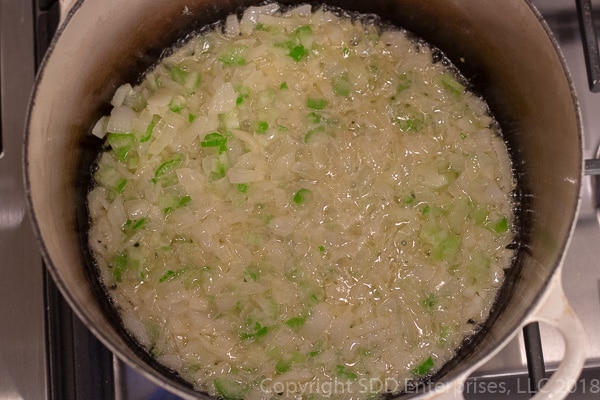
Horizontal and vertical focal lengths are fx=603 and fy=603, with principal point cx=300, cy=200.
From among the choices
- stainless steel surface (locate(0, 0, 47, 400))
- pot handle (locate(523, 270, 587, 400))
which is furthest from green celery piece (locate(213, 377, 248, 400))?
pot handle (locate(523, 270, 587, 400))

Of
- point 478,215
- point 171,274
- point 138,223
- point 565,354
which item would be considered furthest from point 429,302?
point 138,223

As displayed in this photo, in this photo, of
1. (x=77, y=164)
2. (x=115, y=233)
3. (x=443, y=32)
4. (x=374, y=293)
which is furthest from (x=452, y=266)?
(x=77, y=164)

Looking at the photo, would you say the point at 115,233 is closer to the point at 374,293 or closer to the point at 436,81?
the point at 374,293

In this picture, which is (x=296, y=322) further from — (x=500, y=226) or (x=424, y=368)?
(x=500, y=226)

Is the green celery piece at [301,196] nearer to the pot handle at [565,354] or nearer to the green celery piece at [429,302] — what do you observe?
the green celery piece at [429,302]

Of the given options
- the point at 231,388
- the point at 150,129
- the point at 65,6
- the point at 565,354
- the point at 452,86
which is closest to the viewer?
the point at 565,354

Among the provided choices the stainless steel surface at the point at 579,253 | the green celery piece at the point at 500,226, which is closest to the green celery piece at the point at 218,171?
the green celery piece at the point at 500,226
